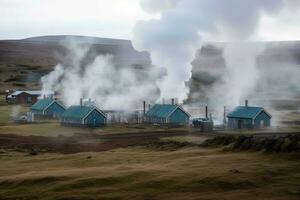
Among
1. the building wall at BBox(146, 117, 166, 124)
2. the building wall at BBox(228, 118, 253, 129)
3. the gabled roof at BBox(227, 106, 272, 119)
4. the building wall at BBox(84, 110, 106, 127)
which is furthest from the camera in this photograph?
the building wall at BBox(146, 117, 166, 124)

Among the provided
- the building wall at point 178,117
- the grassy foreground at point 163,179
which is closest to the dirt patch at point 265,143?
the grassy foreground at point 163,179

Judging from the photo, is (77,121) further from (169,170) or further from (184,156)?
(169,170)

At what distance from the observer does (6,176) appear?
42.6m

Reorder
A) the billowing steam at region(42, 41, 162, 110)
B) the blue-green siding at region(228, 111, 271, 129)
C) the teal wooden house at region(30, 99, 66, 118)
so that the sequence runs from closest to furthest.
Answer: the blue-green siding at region(228, 111, 271, 129)
the teal wooden house at region(30, 99, 66, 118)
the billowing steam at region(42, 41, 162, 110)

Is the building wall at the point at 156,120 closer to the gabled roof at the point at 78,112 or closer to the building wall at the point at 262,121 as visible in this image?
the gabled roof at the point at 78,112

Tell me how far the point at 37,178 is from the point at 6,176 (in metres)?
4.19

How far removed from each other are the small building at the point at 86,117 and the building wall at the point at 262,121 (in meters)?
24.2

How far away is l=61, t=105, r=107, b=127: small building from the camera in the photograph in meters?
88.0

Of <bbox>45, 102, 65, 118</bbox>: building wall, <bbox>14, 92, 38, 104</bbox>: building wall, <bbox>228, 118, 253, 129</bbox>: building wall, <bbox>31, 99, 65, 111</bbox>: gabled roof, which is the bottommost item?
<bbox>228, 118, 253, 129</bbox>: building wall

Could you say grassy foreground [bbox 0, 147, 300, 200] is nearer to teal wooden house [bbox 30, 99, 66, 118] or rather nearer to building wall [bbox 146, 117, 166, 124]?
building wall [bbox 146, 117, 166, 124]

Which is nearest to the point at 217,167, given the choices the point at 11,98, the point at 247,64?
the point at 11,98

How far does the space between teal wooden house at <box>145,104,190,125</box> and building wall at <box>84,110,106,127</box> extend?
29.6 ft

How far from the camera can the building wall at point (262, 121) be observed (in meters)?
85.6

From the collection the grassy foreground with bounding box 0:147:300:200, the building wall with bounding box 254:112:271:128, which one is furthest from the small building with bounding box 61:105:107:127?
the grassy foreground with bounding box 0:147:300:200
